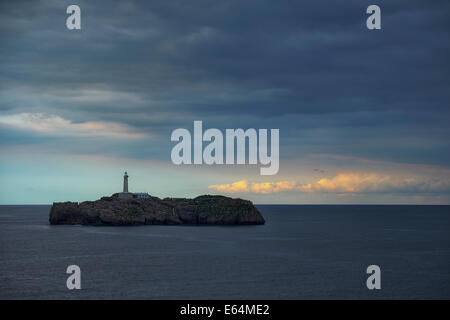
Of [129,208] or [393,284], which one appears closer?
[393,284]

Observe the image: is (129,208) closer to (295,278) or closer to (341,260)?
(341,260)

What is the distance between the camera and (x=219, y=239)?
451ft

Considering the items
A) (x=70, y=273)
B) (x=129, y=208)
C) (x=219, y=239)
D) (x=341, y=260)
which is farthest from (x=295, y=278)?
(x=129, y=208)

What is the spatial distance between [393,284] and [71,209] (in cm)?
14628

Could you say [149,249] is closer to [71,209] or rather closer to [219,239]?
[219,239]

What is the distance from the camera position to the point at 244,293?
65.2 meters

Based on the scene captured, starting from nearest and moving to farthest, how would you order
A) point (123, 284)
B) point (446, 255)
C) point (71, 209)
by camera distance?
1. point (123, 284)
2. point (446, 255)
3. point (71, 209)
